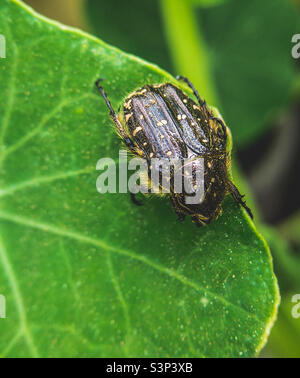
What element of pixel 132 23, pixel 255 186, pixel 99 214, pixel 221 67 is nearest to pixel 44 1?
pixel 132 23

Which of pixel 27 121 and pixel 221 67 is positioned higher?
pixel 221 67

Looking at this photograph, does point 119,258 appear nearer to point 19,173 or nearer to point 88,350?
point 88,350

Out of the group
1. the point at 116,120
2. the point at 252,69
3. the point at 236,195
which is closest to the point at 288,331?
the point at 236,195

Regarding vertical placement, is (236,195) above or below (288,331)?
above

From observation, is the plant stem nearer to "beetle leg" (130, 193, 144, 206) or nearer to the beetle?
the beetle

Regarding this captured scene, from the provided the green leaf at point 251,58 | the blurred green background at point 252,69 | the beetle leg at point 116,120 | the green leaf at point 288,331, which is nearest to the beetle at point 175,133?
the beetle leg at point 116,120

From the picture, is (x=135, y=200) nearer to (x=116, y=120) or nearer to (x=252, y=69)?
(x=116, y=120)

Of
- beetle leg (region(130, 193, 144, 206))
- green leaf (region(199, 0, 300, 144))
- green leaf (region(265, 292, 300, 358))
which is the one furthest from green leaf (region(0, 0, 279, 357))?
green leaf (region(199, 0, 300, 144))
